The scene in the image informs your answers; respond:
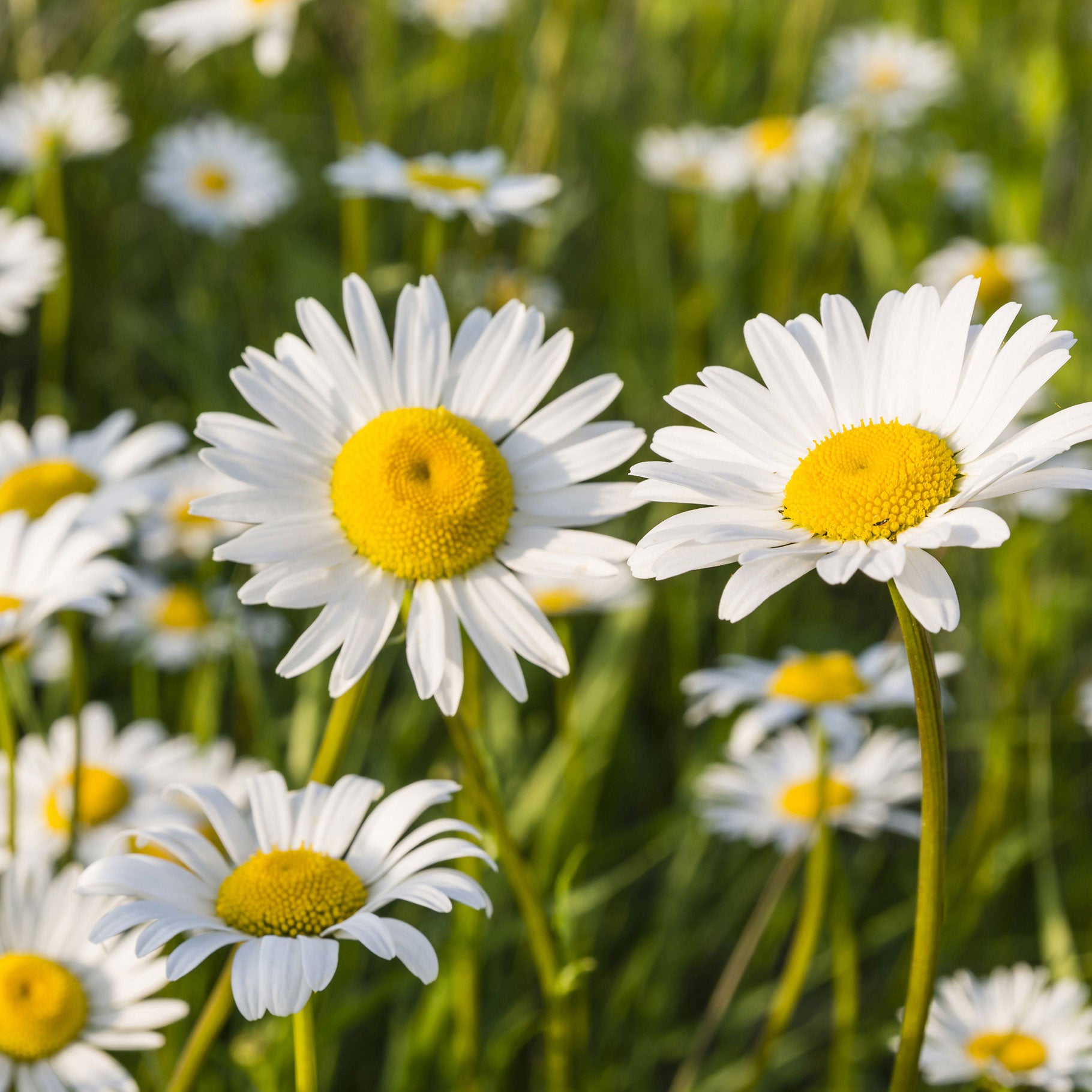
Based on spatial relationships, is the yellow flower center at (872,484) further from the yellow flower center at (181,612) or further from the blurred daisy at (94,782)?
the yellow flower center at (181,612)

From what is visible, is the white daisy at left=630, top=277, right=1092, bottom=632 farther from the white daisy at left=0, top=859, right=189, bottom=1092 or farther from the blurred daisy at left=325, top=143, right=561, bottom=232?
the blurred daisy at left=325, top=143, right=561, bottom=232

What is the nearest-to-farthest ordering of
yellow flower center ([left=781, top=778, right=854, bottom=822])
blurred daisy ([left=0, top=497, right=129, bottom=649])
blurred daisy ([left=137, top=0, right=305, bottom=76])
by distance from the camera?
1. blurred daisy ([left=0, top=497, right=129, bottom=649])
2. yellow flower center ([left=781, top=778, right=854, bottom=822])
3. blurred daisy ([left=137, top=0, right=305, bottom=76])

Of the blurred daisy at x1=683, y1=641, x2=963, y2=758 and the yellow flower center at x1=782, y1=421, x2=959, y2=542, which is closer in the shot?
the yellow flower center at x1=782, y1=421, x2=959, y2=542

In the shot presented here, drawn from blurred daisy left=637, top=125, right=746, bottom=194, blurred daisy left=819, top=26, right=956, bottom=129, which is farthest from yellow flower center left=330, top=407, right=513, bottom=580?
blurred daisy left=819, top=26, right=956, bottom=129

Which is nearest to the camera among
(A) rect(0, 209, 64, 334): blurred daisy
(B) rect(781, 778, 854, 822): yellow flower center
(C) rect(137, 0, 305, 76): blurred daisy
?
(B) rect(781, 778, 854, 822): yellow flower center

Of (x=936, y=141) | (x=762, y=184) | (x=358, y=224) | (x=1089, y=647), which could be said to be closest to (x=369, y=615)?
(x=358, y=224)

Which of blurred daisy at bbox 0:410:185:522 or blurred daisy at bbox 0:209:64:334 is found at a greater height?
blurred daisy at bbox 0:209:64:334

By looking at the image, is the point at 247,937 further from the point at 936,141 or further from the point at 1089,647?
the point at 936,141
